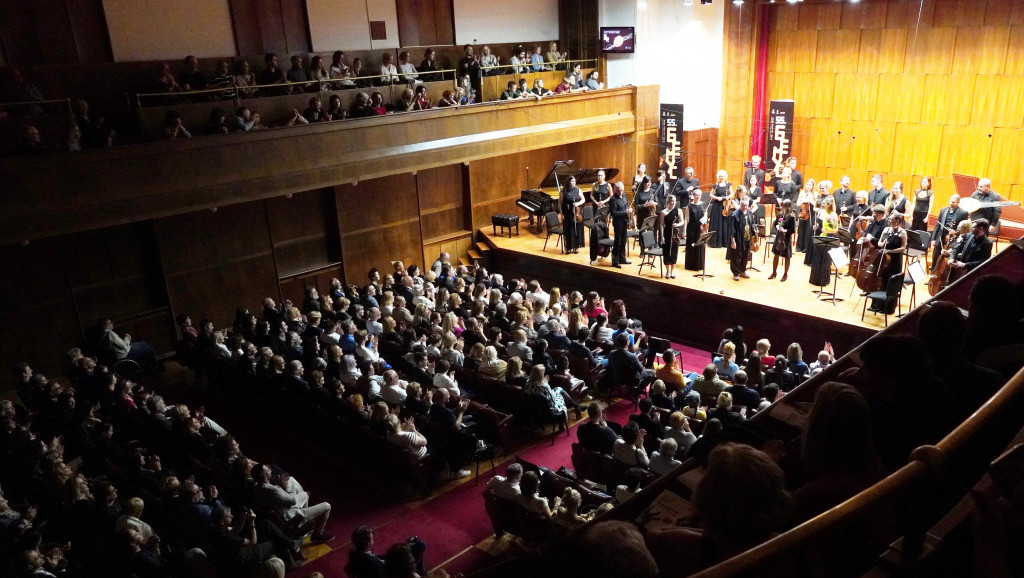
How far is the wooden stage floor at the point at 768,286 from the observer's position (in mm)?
10516

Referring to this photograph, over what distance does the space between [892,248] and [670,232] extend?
11.4ft

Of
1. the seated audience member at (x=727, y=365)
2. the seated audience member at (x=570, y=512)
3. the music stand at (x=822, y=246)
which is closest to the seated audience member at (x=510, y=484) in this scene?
the seated audience member at (x=570, y=512)

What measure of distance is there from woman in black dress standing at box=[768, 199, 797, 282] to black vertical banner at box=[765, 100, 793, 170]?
4108mm

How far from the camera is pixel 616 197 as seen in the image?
42.9ft

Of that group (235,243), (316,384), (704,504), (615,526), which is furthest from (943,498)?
(235,243)

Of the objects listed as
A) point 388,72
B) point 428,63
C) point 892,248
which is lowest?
point 892,248

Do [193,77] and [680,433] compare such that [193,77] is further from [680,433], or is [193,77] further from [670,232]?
[680,433]

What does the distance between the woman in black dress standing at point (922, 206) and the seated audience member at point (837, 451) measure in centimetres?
1100

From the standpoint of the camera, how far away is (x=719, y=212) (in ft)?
44.4

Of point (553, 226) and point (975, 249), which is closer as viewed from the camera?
point (975, 249)

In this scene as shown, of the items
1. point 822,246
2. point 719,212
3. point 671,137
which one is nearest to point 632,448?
point 822,246

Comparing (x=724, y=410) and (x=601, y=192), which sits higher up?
(x=601, y=192)

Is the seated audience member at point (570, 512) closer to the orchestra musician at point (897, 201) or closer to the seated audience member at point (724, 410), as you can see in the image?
the seated audience member at point (724, 410)

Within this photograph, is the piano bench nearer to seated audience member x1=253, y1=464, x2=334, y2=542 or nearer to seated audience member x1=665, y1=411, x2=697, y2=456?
seated audience member x1=665, y1=411, x2=697, y2=456
